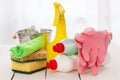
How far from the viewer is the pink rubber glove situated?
60cm

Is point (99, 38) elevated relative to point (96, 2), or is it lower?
lower

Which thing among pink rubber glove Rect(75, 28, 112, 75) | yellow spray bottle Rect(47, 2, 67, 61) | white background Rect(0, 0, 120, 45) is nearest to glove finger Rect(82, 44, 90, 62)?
pink rubber glove Rect(75, 28, 112, 75)

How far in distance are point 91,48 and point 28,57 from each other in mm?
186

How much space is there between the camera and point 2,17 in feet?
4.29

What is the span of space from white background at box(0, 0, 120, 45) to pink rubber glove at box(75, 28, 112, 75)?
0.70m

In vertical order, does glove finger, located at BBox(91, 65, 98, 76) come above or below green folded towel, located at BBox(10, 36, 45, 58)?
below

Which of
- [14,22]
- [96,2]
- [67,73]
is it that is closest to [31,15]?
[14,22]

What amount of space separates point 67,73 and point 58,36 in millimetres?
147

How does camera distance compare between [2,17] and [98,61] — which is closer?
[98,61]

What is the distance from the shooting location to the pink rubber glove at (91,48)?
0.60 metres

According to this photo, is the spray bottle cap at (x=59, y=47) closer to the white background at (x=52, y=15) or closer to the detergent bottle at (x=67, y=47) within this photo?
the detergent bottle at (x=67, y=47)

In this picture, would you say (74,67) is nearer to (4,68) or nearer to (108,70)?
(108,70)

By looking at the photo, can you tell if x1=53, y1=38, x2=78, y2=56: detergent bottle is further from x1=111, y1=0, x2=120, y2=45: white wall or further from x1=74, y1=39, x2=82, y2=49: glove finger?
x1=111, y1=0, x2=120, y2=45: white wall

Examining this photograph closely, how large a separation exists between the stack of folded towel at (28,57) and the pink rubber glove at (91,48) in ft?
0.39
